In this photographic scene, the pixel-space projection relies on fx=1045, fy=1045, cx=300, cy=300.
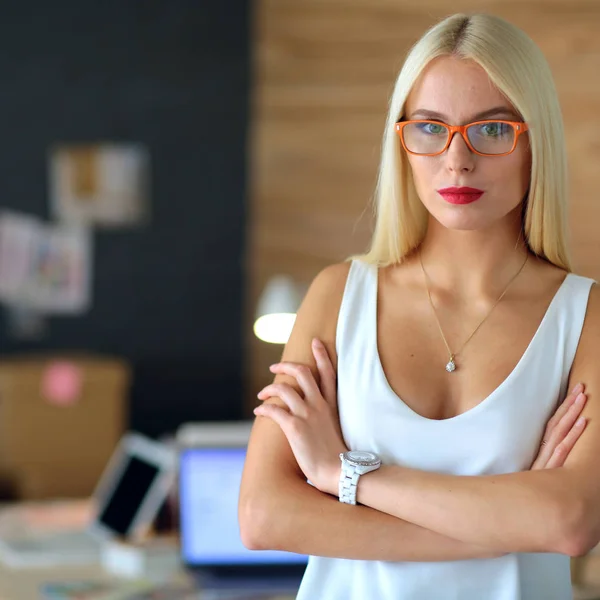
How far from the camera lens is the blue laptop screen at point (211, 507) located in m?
2.49

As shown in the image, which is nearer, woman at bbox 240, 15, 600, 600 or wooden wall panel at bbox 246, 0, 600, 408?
woman at bbox 240, 15, 600, 600

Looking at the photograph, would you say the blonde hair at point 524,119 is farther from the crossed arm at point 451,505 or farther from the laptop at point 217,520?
the laptop at point 217,520

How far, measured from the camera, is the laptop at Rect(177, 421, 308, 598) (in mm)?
2477

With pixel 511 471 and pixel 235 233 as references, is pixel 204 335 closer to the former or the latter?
pixel 235 233

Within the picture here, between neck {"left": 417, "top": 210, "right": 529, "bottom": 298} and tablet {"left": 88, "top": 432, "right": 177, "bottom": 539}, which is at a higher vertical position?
neck {"left": 417, "top": 210, "right": 529, "bottom": 298}

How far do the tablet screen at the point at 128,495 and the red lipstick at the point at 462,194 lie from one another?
64.4 inches

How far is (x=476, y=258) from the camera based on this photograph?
1.52 metres

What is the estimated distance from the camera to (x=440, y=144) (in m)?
1.42

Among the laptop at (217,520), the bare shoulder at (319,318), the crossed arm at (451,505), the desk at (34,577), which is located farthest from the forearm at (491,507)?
the desk at (34,577)

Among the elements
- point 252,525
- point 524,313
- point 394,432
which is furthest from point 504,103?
point 252,525

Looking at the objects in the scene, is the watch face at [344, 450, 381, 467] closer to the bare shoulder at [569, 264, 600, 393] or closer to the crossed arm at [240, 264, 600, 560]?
the crossed arm at [240, 264, 600, 560]

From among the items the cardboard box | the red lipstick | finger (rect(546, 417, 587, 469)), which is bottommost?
the cardboard box

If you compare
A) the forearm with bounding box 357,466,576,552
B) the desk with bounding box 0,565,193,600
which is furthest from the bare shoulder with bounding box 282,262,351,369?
the desk with bounding box 0,565,193,600

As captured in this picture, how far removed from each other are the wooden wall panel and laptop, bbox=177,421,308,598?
6.65 ft
